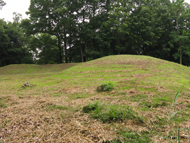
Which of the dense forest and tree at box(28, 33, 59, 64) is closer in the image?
tree at box(28, 33, 59, 64)

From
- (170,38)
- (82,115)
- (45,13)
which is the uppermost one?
(45,13)

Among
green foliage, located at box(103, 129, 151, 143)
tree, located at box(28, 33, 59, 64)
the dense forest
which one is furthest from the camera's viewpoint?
the dense forest

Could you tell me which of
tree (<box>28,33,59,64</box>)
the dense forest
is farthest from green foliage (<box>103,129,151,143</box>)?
tree (<box>28,33,59,64</box>)

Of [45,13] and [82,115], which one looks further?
[45,13]

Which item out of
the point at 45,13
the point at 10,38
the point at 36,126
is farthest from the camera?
the point at 10,38

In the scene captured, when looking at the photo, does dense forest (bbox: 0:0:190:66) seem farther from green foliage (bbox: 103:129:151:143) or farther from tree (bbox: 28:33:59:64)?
green foliage (bbox: 103:129:151:143)

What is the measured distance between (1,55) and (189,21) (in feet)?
142

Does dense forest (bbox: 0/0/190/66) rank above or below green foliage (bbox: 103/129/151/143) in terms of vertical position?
above

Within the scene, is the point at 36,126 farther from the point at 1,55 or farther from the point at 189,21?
the point at 189,21

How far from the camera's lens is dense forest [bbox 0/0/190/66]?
27172mm

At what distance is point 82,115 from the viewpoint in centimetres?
345

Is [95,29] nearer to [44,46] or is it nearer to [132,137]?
[44,46]

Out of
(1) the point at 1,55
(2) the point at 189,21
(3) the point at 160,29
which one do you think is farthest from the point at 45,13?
(2) the point at 189,21

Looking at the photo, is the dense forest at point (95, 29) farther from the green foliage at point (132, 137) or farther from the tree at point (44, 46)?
the green foliage at point (132, 137)
